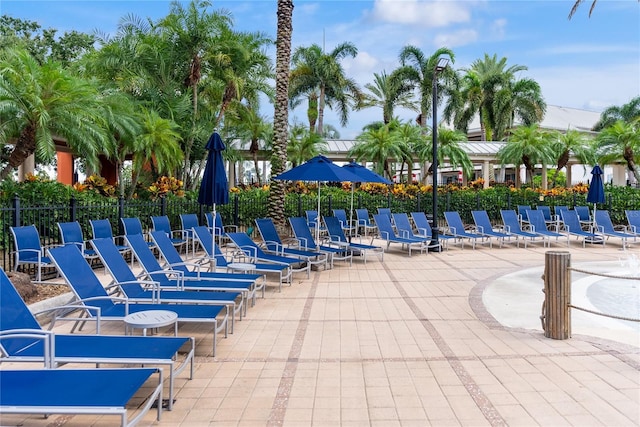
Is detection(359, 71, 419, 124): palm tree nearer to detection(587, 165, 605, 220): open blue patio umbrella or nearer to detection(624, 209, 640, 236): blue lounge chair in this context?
detection(587, 165, 605, 220): open blue patio umbrella

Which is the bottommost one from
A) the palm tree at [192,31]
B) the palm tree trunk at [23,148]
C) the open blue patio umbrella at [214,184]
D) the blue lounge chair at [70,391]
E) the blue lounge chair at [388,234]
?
the blue lounge chair at [70,391]

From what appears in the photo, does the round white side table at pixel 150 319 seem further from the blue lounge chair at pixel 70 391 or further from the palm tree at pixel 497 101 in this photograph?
the palm tree at pixel 497 101

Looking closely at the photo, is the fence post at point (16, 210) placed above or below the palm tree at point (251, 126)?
below

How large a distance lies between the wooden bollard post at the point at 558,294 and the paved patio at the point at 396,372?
0.15 meters

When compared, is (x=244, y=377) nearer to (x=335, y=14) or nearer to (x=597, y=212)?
(x=335, y=14)

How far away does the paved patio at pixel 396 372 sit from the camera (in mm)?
3652

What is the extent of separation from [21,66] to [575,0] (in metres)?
15.1

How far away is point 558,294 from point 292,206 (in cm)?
1229

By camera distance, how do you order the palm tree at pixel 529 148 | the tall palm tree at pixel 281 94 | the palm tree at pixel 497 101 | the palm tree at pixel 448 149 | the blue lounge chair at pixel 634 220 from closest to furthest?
the tall palm tree at pixel 281 94 < the blue lounge chair at pixel 634 220 < the palm tree at pixel 529 148 < the palm tree at pixel 448 149 < the palm tree at pixel 497 101

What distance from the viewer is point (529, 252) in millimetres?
13672

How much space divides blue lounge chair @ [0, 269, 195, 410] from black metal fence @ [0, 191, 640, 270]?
19.6ft

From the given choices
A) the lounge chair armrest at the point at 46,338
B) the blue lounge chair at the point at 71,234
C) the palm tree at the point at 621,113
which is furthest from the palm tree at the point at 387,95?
the lounge chair armrest at the point at 46,338

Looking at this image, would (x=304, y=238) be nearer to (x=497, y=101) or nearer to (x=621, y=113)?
(x=497, y=101)

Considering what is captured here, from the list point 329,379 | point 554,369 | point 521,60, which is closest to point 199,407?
point 329,379
